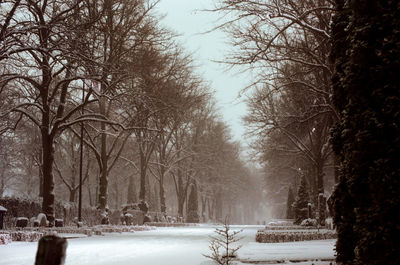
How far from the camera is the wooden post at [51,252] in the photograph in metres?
3.04

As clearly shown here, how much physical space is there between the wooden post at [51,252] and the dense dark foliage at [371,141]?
13.3 ft

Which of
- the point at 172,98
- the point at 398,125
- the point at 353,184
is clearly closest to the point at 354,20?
the point at 398,125

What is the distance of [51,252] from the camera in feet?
9.99

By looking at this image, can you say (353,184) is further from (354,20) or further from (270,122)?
(270,122)

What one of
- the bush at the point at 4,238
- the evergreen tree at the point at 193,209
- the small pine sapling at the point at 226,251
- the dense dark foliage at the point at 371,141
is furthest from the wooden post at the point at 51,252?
the evergreen tree at the point at 193,209

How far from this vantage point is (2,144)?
40.6m

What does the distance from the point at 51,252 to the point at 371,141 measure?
4.30 m

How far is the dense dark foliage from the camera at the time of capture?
17.9ft

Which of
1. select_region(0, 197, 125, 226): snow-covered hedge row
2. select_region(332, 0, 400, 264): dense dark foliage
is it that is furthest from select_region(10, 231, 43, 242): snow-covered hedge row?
select_region(332, 0, 400, 264): dense dark foliage

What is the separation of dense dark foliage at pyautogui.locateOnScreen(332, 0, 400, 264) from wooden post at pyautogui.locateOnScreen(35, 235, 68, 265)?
4049 mm

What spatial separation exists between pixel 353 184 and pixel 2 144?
40202 millimetres

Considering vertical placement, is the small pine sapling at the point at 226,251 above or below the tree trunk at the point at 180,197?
below

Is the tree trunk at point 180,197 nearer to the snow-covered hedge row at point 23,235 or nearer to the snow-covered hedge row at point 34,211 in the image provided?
the snow-covered hedge row at point 34,211

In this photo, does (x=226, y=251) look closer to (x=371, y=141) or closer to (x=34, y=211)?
(x=371, y=141)
